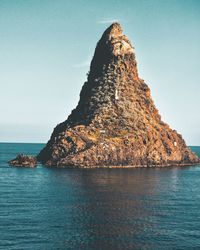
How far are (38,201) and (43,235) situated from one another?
101ft

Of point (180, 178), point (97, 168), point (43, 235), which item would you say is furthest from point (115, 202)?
point (97, 168)

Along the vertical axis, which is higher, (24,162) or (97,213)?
(24,162)

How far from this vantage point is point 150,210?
8975 cm

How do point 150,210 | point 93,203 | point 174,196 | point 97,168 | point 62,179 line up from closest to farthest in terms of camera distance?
point 150,210, point 93,203, point 174,196, point 62,179, point 97,168

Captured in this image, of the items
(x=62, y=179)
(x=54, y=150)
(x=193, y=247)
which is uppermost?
(x=54, y=150)

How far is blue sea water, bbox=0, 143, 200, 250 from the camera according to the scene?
64625mm

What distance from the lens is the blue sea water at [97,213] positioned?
6462cm

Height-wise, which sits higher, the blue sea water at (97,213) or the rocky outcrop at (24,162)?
the rocky outcrop at (24,162)

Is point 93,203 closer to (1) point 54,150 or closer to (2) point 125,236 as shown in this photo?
(2) point 125,236

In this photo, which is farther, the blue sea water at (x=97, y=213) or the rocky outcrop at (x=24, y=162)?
the rocky outcrop at (x=24, y=162)

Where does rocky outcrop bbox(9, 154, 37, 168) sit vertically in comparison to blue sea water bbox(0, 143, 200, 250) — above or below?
above

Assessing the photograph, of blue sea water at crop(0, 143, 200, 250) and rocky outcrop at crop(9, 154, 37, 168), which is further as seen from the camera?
rocky outcrop at crop(9, 154, 37, 168)

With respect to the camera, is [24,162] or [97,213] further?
[24,162]

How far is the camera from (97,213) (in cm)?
8481
